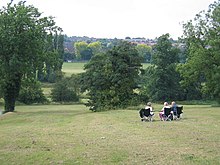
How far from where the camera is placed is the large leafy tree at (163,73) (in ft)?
238

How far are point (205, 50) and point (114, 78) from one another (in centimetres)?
1107

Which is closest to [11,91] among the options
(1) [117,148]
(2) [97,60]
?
(2) [97,60]

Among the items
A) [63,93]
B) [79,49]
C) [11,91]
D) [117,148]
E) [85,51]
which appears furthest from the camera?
[79,49]

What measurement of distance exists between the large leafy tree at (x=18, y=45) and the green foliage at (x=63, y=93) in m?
31.6

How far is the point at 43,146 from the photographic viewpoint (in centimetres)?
1336

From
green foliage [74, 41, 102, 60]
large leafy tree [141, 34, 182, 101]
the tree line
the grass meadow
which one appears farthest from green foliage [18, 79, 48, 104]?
green foliage [74, 41, 102, 60]

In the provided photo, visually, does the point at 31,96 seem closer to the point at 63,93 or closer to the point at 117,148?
the point at 63,93

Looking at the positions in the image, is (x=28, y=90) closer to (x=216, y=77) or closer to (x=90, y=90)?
(x=90, y=90)

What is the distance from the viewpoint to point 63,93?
72.9 metres

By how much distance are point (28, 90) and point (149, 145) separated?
187 ft

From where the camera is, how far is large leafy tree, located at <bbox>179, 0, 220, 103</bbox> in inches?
1716

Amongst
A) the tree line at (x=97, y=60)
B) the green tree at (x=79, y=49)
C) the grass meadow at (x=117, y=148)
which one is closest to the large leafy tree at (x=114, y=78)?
the tree line at (x=97, y=60)

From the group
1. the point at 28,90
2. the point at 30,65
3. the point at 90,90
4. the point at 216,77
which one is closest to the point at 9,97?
the point at 30,65

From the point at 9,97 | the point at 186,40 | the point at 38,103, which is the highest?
the point at 186,40
